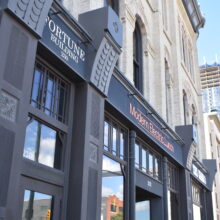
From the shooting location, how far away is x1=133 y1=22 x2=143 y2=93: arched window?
1315cm

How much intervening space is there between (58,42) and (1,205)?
3127 mm

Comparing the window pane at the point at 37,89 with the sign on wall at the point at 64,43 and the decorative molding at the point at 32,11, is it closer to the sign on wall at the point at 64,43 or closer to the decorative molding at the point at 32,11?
the sign on wall at the point at 64,43

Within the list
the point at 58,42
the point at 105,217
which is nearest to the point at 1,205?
the point at 58,42

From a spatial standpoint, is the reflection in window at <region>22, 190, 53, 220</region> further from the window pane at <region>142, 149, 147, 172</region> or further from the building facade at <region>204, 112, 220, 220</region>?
the building facade at <region>204, 112, 220, 220</region>

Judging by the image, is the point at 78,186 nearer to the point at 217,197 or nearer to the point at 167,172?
the point at 167,172

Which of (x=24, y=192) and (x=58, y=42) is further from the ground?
(x=58, y=42)

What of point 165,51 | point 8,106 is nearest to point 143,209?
point 165,51

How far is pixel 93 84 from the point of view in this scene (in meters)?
7.56

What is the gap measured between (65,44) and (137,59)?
6.91 m

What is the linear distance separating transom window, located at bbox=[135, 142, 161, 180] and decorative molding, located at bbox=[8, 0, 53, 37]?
572cm

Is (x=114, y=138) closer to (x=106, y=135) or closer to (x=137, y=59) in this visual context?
(x=106, y=135)

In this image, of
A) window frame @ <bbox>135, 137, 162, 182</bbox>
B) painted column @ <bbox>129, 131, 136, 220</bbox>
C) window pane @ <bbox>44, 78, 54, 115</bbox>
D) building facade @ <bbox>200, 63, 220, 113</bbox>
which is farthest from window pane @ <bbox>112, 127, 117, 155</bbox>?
building facade @ <bbox>200, 63, 220, 113</bbox>

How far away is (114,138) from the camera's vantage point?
31.0 ft

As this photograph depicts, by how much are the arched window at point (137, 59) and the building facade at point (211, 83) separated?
150131mm
